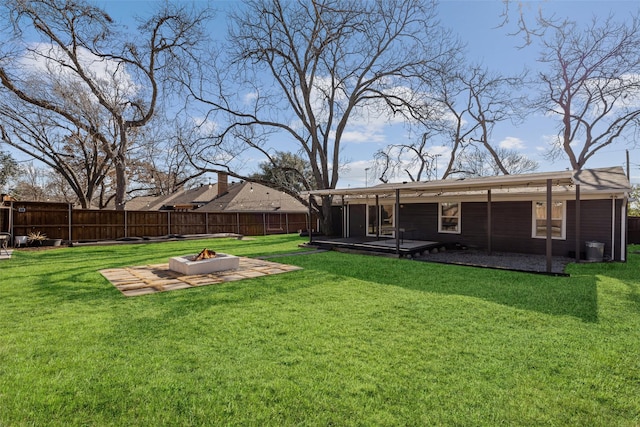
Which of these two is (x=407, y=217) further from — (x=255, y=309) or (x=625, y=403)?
(x=625, y=403)

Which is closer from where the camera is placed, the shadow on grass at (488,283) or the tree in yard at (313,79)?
the shadow on grass at (488,283)

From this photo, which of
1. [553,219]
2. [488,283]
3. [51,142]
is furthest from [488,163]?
[51,142]

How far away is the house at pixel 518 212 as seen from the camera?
855 cm

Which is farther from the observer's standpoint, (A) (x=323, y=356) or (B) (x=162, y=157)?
(B) (x=162, y=157)

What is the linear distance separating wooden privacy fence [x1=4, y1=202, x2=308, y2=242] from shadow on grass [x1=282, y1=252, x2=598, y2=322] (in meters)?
11.0

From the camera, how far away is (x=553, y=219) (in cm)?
999

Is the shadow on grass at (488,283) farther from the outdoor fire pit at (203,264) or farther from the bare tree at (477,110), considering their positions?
the bare tree at (477,110)

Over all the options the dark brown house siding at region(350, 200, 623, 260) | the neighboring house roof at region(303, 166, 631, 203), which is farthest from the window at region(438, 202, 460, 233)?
the neighboring house roof at region(303, 166, 631, 203)

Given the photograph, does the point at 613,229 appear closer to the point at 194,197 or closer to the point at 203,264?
the point at 203,264

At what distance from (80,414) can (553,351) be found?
4074 mm

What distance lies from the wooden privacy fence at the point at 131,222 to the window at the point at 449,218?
11.9 metres

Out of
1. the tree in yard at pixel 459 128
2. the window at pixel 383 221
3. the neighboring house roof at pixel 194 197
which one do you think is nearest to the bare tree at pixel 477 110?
the tree in yard at pixel 459 128

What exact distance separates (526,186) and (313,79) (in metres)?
11.8

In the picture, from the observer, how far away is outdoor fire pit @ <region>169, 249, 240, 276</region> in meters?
7.16
